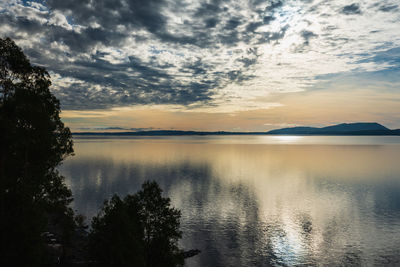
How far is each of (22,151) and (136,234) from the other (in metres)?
19.2

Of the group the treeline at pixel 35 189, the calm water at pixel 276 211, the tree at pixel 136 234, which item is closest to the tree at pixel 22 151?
the treeline at pixel 35 189

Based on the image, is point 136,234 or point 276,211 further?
point 276,211

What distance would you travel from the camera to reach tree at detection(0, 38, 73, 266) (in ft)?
94.5

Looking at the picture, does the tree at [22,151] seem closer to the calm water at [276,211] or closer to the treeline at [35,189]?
the treeline at [35,189]

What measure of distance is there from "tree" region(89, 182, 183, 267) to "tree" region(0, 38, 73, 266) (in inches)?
302

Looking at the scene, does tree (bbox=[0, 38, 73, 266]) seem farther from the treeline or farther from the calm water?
the calm water

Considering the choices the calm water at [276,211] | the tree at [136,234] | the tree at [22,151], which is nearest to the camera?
the tree at [22,151]

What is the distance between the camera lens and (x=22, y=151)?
31.5 metres

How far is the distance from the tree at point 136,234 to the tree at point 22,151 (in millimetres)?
7672

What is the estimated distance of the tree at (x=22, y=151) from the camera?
1134 inches

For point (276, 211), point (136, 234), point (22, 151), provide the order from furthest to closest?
1. point (276, 211)
2. point (136, 234)
3. point (22, 151)

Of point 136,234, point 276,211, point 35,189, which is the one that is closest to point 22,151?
point 35,189

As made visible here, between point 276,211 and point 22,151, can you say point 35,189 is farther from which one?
point 276,211

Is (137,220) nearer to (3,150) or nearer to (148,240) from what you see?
(148,240)
